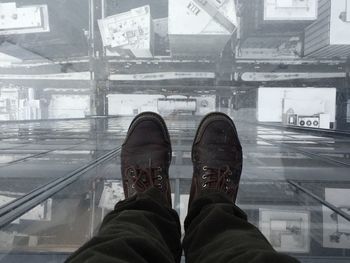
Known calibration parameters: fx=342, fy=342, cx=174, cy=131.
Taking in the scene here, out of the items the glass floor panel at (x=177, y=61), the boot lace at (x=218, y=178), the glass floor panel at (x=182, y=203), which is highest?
the glass floor panel at (x=177, y=61)

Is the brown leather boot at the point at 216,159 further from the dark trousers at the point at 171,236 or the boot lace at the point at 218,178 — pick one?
the dark trousers at the point at 171,236

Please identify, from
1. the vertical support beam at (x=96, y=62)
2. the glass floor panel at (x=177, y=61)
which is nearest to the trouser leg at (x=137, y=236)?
the glass floor panel at (x=177, y=61)

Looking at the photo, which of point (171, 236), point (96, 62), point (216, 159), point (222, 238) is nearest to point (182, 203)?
point (216, 159)

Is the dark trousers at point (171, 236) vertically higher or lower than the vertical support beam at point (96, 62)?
lower

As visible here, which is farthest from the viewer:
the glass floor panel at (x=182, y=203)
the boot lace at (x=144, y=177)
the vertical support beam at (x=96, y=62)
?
the vertical support beam at (x=96, y=62)

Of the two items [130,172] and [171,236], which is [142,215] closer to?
[171,236]

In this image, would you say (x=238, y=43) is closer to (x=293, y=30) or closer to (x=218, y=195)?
(x=293, y=30)

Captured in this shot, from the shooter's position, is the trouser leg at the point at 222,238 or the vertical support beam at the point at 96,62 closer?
the trouser leg at the point at 222,238

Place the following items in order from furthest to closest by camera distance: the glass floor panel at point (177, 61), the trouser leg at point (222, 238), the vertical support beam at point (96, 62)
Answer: the vertical support beam at point (96, 62) < the glass floor panel at point (177, 61) < the trouser leg at point (222, 238)
